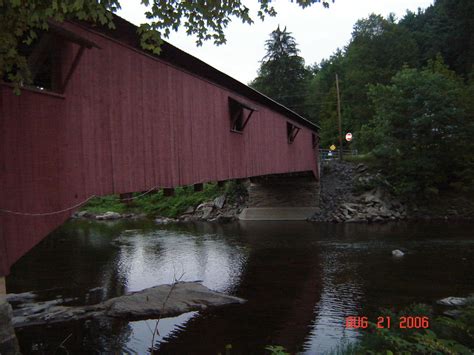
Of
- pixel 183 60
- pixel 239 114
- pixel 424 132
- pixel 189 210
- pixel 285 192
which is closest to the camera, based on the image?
pixel 183 60

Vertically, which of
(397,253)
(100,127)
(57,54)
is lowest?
(397,253)

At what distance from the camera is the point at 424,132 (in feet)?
76.0

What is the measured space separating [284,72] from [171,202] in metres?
Answer: 17.5

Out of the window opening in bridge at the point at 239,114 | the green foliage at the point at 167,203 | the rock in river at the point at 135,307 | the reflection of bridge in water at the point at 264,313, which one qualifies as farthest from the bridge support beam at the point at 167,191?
the green foliage at the point at 167,203

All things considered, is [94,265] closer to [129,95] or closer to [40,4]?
[129,95]

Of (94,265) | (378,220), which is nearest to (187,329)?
(94,265)

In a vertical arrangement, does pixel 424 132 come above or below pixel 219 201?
above

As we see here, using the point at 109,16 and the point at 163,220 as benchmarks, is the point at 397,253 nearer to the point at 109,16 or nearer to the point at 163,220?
the point at 109,16

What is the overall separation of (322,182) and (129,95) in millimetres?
20969

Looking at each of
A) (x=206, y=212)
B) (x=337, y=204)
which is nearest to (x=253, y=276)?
(x=337, y=204)

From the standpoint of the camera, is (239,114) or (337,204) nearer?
(239,114)

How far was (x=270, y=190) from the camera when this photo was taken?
26484 millimetres

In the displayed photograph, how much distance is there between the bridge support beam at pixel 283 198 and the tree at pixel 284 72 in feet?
50.6

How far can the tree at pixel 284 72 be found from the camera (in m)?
40.1
